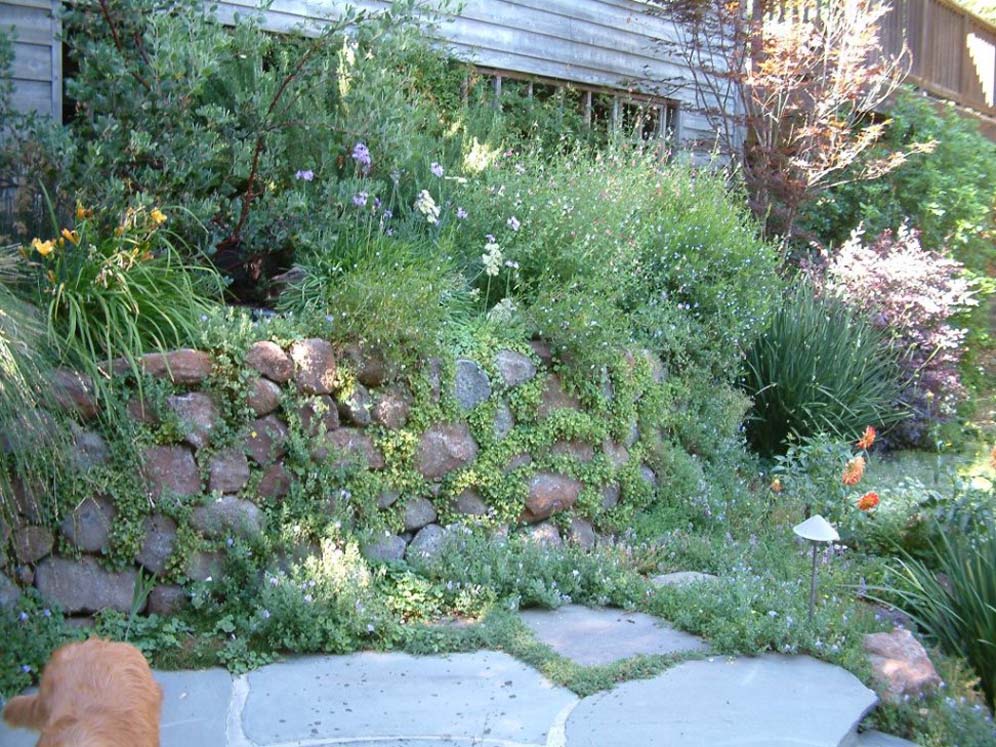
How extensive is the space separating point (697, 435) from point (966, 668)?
233 cm

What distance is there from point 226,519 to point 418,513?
3.36 ft

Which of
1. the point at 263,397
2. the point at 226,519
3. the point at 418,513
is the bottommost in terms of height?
the point at 418,513

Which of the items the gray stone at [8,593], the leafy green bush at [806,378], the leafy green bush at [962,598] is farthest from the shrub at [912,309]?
the gray stone at [8,593]

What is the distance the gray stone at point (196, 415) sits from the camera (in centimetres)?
449

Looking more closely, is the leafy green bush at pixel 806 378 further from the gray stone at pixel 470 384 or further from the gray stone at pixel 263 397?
the gray stone at pixel 263 397

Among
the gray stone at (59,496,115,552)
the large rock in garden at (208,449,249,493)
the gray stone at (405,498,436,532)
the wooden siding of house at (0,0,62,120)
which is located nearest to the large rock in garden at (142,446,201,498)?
the large rock in garden at (208,449,249,493)

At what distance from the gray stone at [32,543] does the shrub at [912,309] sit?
653cm

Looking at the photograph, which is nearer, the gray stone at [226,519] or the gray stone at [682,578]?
the gray stone at [226,519]

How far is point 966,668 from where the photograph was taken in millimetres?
4586

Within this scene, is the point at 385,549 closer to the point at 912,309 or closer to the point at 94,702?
the point at 94,702

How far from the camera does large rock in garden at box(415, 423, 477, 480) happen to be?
17.0 feet

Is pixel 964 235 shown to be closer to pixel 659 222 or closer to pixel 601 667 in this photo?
pixel 659 222

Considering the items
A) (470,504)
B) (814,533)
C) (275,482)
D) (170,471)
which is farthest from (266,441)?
(814,533)

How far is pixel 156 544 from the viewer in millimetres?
4426
